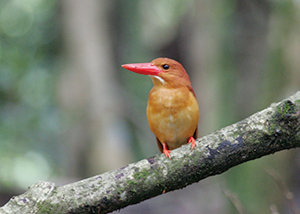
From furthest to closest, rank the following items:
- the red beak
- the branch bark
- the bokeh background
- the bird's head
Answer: the bokeh background → the bird's head → the red beak → the branch bark

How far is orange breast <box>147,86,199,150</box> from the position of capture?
2.74m

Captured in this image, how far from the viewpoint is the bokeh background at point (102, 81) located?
21.6 feet

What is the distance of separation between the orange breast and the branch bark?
69 cm

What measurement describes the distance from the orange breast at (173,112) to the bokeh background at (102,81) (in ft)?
11.6

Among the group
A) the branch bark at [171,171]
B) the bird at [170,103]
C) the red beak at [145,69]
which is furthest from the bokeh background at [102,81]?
the branch bark at [171,171]

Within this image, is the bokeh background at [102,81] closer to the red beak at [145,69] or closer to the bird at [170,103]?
the bird at [170,103]

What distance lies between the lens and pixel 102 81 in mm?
7055

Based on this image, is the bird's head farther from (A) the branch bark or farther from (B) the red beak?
(A) the branch bark

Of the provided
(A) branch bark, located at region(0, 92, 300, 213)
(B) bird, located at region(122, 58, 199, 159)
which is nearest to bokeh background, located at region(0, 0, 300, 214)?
(B) bird, located at region(122, 58, 199, 159)

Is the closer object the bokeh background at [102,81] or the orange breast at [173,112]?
the orange breast at [173,112]

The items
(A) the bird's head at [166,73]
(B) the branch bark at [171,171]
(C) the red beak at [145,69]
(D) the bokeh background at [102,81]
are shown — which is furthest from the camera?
(D) the bokeh background at [102,81]

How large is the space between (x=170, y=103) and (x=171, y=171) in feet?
2.81

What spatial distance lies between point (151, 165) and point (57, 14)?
6.32 m

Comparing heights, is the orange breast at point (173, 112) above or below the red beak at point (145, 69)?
below
